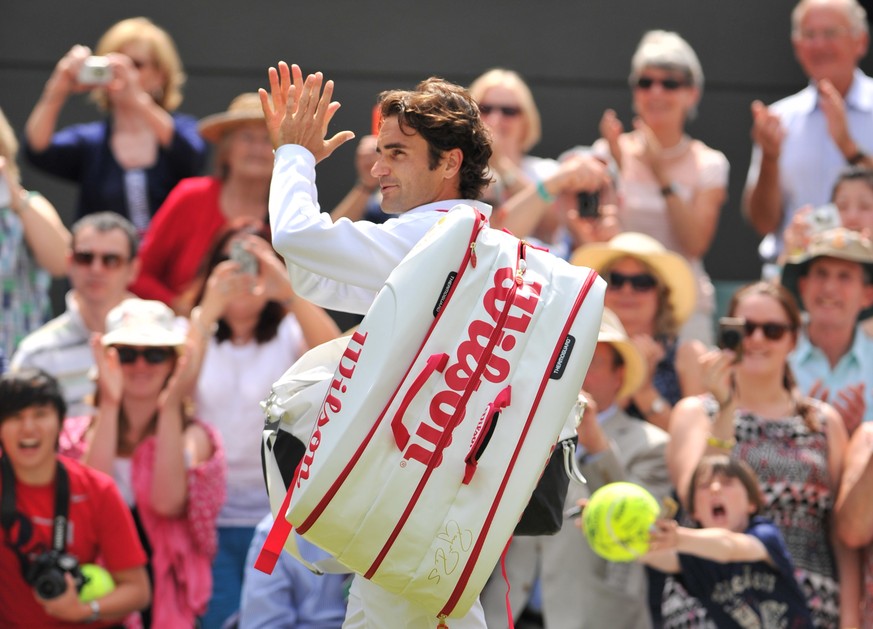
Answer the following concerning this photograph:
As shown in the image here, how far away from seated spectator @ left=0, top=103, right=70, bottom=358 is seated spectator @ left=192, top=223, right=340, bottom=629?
27.6 inches

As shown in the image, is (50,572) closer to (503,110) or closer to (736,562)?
(736,562)

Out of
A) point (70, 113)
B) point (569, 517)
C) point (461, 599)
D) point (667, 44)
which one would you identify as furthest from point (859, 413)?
point (70, 113)

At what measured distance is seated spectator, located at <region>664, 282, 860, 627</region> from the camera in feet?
16.4

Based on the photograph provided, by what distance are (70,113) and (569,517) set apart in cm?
428

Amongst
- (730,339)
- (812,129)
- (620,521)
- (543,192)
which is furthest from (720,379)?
(812,129)

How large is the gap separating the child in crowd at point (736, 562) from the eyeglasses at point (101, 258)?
96.0 inches

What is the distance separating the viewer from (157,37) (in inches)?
267

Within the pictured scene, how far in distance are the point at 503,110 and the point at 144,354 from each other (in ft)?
7.06

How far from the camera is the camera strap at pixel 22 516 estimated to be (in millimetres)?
4848

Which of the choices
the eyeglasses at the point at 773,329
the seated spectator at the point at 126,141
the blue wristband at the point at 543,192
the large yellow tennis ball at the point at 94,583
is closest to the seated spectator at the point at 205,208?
the seated spectator at the point at 126,141

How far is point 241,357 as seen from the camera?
586cm

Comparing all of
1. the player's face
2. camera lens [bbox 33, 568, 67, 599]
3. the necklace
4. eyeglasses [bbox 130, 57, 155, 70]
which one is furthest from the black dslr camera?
the necklace

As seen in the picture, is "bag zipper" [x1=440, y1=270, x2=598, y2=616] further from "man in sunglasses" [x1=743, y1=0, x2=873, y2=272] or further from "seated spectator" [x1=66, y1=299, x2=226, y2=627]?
"man in sunglasses" [x1=743, y1=0, x2=873, y2=272]

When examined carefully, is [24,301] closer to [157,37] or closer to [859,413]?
[157,37]
